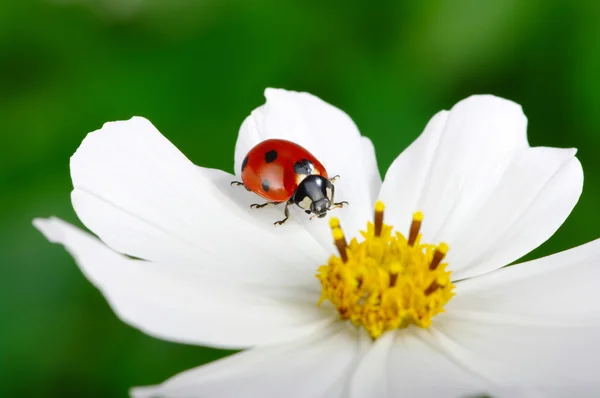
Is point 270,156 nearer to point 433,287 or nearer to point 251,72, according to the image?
point 433,287

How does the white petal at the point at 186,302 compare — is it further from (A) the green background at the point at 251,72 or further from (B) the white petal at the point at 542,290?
(A) the green background at the point at 251,72

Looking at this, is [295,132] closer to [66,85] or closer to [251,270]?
[251,270]

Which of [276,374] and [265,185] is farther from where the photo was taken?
[265,185]

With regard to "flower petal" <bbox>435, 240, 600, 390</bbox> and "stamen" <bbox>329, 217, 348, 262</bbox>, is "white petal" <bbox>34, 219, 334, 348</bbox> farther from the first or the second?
"flower petal" <bbox>435, 240, 600, 390</bbox>

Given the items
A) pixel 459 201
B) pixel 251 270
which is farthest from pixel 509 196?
pixel 251 270

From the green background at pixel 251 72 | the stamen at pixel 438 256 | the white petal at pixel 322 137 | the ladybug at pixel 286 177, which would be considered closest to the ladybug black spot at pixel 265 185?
the ladybug at pixel 286 177

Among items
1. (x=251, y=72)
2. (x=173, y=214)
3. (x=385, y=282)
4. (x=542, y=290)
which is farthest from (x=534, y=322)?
(x=251, y=72)
